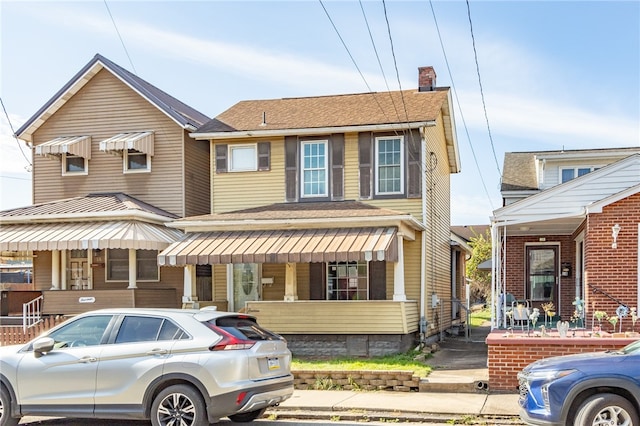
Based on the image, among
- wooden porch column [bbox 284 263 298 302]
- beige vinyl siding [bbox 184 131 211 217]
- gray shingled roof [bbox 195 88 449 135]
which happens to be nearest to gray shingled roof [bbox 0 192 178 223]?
beige vinyl siding [bbox 184 131 211 217]

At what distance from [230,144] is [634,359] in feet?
45.2

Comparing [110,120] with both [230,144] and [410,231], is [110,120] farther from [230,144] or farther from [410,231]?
[410,231]

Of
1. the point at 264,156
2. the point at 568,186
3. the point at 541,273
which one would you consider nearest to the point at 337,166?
the point at 264,156

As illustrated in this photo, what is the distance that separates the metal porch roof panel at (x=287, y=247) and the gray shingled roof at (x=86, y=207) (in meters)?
2.52

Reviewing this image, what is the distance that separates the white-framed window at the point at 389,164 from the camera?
62.2ft

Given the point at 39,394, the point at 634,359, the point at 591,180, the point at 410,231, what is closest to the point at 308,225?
the point at 410,231

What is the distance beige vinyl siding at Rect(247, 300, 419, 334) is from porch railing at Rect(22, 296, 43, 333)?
6.16m

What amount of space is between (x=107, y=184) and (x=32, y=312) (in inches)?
163

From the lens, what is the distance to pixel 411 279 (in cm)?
1905

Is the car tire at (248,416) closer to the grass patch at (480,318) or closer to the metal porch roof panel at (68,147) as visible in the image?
the metal porch roof panel at (68,147)

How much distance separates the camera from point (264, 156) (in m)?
20.0

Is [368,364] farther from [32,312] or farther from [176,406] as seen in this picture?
[32,312]

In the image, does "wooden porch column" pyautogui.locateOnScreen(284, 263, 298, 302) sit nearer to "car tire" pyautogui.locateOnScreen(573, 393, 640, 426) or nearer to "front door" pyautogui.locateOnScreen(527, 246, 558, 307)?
"front door" pyautogui.locateOnScreen(527, 246, 558, 307)

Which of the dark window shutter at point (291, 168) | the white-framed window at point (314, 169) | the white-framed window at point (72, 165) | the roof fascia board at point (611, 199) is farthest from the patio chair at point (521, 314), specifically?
the white-framed window at point (72, 165)
